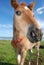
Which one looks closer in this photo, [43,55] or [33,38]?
[33,38]

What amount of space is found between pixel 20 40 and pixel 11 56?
348cm

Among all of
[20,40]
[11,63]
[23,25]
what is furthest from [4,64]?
[23,25]

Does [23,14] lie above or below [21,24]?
above

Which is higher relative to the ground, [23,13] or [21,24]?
[23,13]

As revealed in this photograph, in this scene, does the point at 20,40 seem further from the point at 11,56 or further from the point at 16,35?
the point at 11,56

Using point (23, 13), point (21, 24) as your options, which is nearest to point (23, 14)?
point (23, 13)

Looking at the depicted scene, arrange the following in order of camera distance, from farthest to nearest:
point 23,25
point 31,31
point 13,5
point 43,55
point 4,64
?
point 43,55
point 4,64
point 13,5
point 23,25
point 31,31

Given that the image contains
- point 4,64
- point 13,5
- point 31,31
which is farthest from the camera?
point 4,64

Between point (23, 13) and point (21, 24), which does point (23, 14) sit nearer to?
point (23, 13)

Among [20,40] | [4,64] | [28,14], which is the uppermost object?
[28,14]

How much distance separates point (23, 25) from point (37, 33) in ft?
1.75

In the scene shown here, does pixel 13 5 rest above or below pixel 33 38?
above

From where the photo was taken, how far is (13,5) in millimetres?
5965

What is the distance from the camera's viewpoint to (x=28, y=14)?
18.5 ft
